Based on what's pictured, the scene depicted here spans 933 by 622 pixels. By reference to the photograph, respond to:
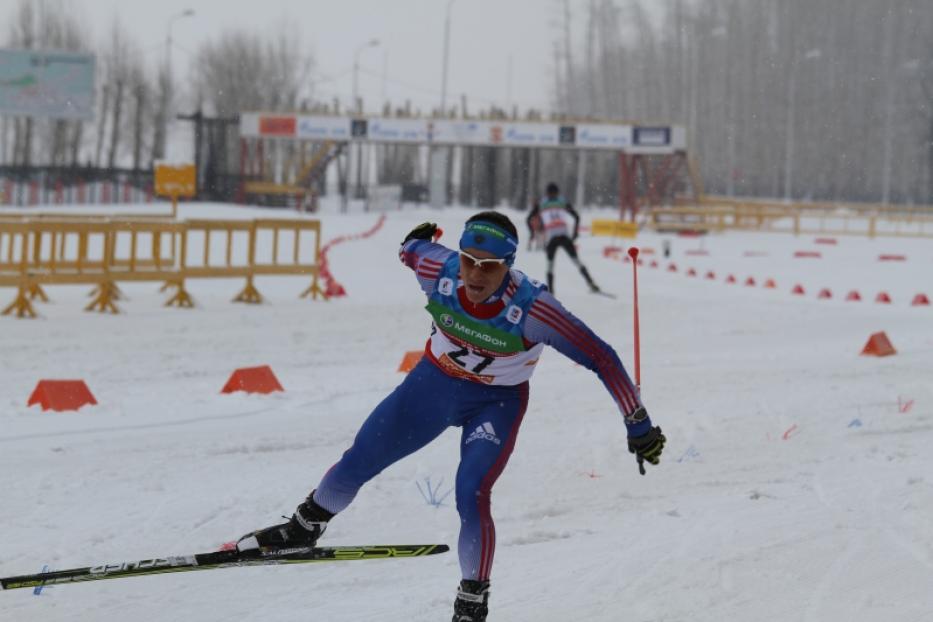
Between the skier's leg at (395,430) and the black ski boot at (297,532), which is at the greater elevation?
the skier's leg at (395,430)

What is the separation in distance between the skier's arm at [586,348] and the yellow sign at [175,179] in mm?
13391

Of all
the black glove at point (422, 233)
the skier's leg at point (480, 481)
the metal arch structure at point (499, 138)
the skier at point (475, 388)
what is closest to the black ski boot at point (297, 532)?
the skier at point (475, 388)

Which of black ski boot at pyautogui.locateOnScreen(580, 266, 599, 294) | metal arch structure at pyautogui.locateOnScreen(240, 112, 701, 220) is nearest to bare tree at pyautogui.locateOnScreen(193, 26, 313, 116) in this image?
metal arch structure at pyautogui.locateOnScreen(240, 112, 701, 220)

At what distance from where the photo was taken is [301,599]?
5.20 metres

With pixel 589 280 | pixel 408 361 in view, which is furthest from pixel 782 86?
pixel 408 361

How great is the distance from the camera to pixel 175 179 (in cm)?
1742

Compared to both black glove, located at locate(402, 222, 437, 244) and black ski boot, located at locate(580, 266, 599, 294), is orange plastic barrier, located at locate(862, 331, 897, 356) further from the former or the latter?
black glove, located at locate(402, 222, 437, 244)

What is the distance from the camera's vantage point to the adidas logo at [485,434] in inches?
191

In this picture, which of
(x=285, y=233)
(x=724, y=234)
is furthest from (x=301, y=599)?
(x=724, y=234)

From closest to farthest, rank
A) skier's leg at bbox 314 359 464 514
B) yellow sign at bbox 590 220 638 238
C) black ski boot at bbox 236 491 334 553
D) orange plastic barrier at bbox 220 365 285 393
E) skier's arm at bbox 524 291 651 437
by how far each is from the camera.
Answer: skier's arm at bbox 524 291 651 437 → skier's leg at bbox 314 359 464 514 → black ski boot at bbox 236 491 334 553 → orange plastic barrier at bbox 220 365 285 393 → yellow sign at bbox 590 220 638 238

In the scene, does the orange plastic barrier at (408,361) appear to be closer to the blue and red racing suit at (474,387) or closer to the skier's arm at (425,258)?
the skier's arm at (425,258)

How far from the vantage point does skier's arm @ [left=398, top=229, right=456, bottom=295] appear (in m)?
5.10

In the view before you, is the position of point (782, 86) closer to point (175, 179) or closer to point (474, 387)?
point (175, 179)

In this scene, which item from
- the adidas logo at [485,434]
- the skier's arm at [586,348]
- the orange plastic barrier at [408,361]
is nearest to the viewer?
the skier's arm at [586,348]
